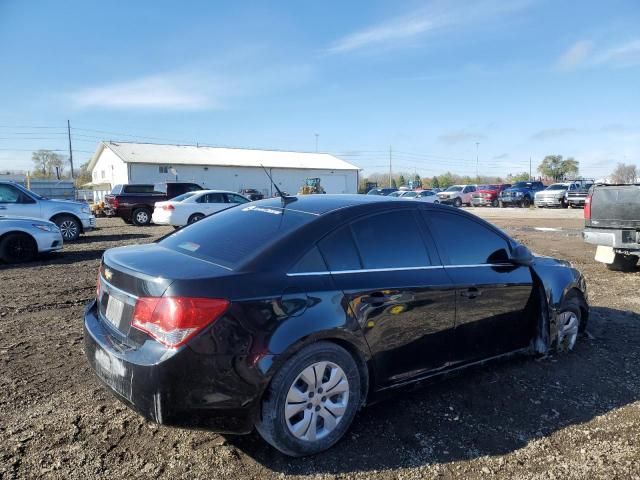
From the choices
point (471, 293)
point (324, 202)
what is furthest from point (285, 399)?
point (471, 293)

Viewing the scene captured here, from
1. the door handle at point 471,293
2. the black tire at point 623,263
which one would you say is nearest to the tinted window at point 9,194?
the door handle at point 471,293

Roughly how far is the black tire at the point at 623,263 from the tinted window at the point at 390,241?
6769 mm

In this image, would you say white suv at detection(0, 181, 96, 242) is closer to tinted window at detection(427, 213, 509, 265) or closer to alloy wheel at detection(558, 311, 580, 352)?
tinted window at detection(427, 213, 509, 265)

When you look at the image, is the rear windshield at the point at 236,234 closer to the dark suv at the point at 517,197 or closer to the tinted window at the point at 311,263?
the tinted window at the point at 311,263

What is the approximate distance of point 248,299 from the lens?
271cm

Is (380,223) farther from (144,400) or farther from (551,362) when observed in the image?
(551,362)

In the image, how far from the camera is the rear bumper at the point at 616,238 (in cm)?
805

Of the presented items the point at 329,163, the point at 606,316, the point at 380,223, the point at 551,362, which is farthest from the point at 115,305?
the point at 329,163

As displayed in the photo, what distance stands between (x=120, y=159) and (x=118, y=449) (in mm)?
46212

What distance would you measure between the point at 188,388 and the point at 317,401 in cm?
79

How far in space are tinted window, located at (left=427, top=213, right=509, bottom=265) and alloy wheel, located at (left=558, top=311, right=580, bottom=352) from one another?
106cm

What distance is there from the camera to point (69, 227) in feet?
45.9

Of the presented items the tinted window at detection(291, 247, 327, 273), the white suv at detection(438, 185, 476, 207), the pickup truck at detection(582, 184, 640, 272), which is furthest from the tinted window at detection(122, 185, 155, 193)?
the white suv at detection(438, 185, 476, 207)

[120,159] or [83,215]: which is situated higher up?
[120,159]
